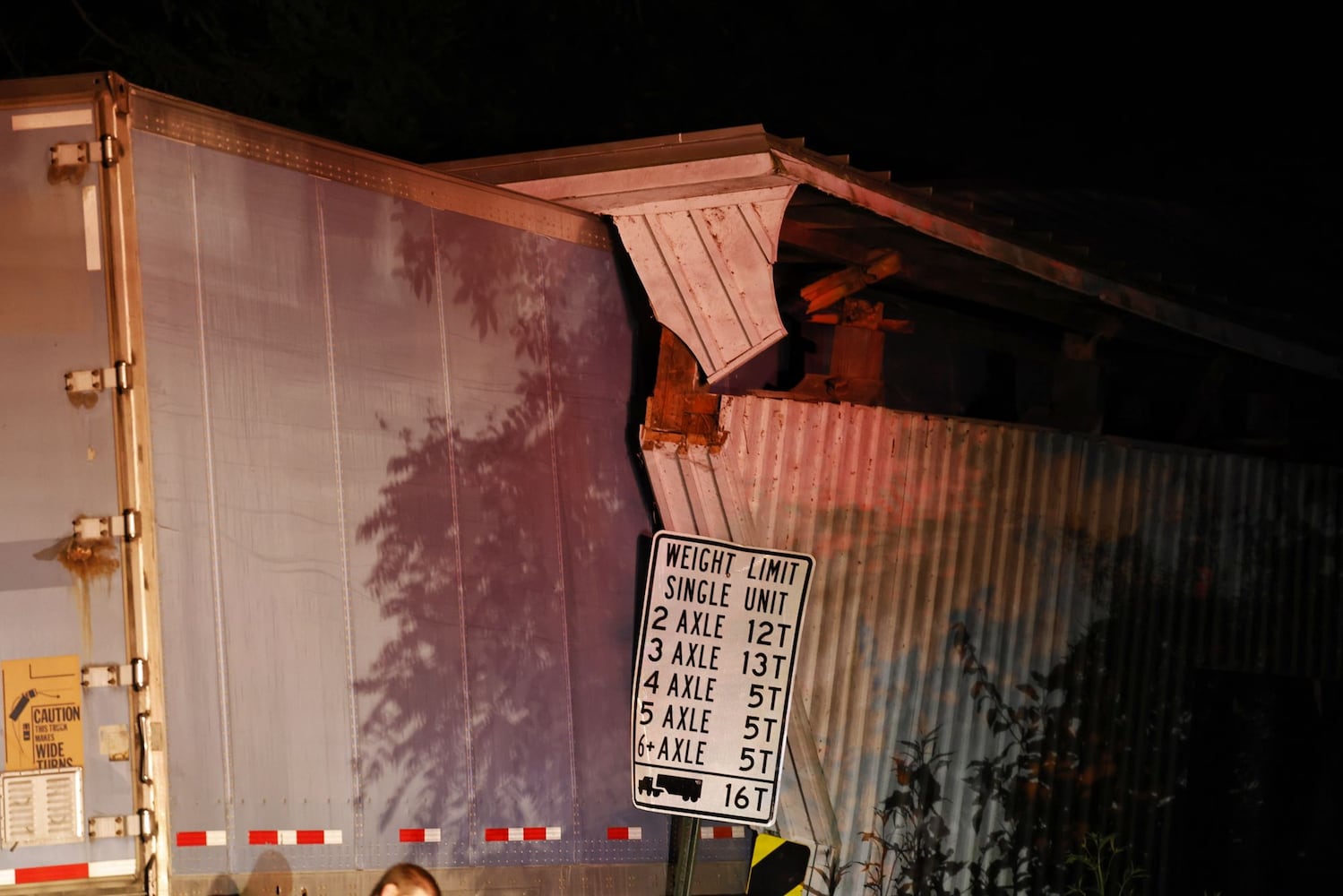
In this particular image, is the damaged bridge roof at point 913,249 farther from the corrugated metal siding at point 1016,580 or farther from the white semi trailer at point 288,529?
the corrugated metal siding at point 1016,580

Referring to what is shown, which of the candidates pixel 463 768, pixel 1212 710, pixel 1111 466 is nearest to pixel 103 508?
pixel 463 768

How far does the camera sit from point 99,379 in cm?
564

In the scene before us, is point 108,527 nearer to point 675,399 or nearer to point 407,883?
point 407,883

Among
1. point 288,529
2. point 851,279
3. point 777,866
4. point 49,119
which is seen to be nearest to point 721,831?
point 777,866

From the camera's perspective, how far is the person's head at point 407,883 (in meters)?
5.85

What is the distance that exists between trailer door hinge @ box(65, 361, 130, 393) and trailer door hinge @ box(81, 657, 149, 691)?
1216 mm

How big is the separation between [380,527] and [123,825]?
5.88 ft

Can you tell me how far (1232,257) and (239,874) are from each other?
8.82 m

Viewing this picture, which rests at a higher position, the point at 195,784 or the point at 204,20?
the point at 204,20

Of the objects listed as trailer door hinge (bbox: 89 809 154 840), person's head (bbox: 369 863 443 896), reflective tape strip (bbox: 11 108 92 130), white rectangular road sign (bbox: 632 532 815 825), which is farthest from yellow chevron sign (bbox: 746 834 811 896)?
reflective tape strip (bbox: 11 108 92 130)

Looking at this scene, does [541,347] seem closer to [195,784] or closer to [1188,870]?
[195,784]

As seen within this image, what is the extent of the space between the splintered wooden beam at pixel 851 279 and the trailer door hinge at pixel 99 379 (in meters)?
4.80

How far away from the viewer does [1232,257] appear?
10.4 m

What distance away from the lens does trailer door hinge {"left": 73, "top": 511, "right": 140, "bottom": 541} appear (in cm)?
557
